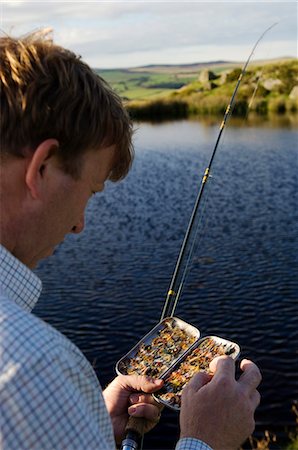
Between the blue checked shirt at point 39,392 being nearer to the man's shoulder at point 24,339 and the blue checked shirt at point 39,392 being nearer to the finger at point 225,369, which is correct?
the man's shoulder at point 24,339

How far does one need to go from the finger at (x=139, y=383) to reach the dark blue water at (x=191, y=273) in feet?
26.9

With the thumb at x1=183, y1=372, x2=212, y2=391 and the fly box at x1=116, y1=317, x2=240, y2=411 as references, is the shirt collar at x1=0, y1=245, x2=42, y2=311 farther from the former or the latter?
the fly box at x1=116, y1=317, x2=240, y2=411

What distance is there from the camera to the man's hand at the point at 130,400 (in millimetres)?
2582

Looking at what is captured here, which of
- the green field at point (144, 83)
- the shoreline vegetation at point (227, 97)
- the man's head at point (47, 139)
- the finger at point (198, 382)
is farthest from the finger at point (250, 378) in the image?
the green field at point (144, 83)

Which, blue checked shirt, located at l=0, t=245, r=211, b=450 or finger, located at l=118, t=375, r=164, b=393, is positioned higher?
blue checked shirt, located at l=0, t=245, r=211, b=450

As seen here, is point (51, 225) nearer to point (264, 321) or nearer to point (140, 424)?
point (140, 424)

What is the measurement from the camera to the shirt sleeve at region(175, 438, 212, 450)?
1.80 metres

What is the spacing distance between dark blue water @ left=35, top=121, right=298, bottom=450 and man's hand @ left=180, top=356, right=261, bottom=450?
8.90m

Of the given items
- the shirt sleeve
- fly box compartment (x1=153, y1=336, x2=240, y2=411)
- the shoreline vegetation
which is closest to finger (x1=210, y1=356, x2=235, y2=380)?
the shirt sleeve

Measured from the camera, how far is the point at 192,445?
1.80 meters

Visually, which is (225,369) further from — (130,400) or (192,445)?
(130,400)

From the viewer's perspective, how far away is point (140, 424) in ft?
8.39

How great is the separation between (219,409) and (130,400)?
32.3 inches

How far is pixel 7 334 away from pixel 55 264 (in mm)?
15848
